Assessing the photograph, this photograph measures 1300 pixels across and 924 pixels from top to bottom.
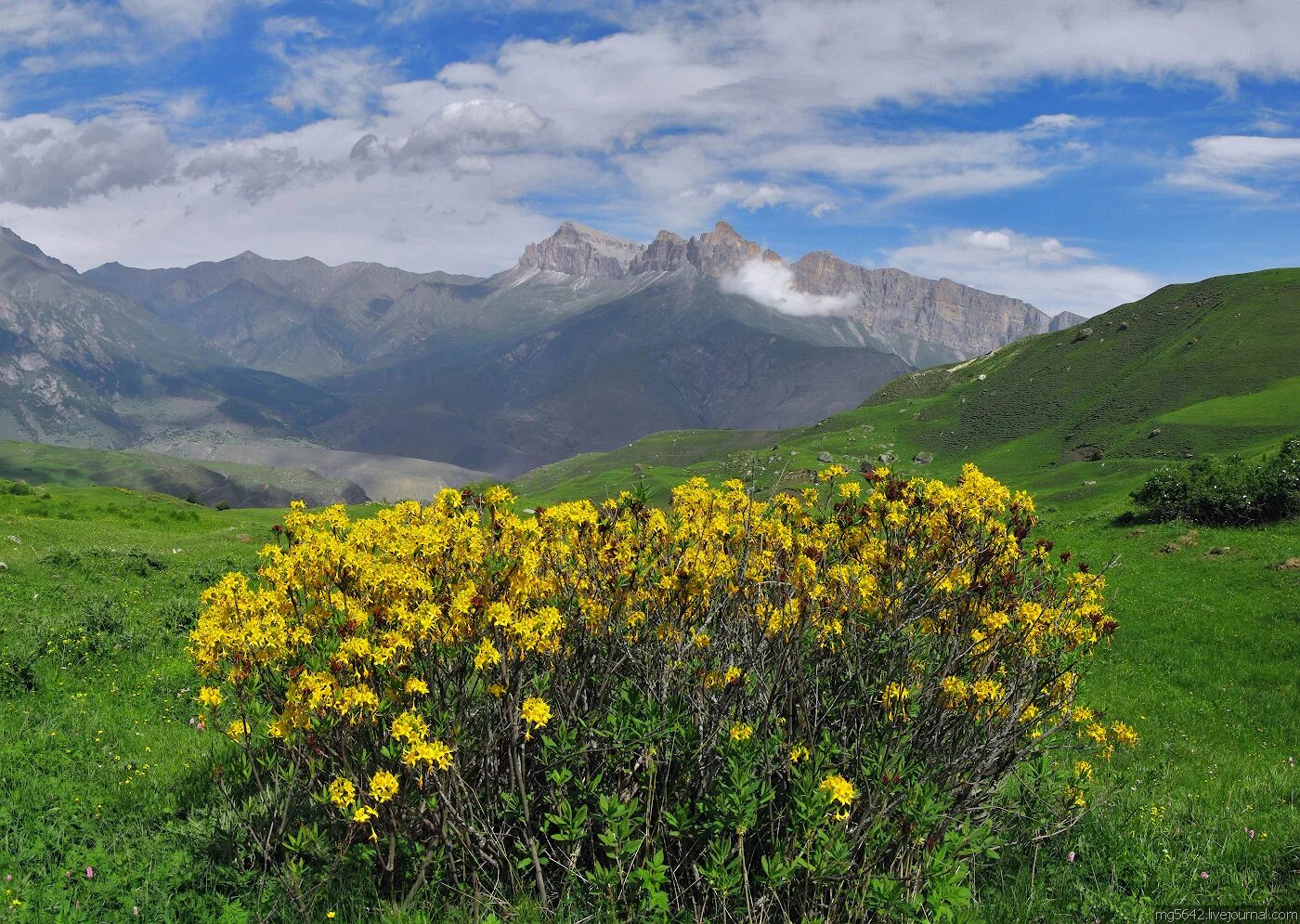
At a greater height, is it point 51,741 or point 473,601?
point 473,601

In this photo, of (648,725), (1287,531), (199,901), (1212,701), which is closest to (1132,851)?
(648,725)

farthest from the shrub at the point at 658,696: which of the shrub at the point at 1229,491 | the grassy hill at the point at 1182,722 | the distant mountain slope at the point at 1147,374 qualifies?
the distant mountain slope at the point at 1147,374

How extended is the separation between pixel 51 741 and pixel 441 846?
6.78 metres

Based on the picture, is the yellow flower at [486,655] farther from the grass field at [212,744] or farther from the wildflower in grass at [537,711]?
the grass field at [212,744]

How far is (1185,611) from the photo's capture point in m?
19.8

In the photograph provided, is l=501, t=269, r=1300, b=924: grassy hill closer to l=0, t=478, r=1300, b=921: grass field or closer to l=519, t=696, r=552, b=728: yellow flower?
l=0, t=478, r=1300, b=921: grass field

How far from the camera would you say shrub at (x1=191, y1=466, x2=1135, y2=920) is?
201 inches

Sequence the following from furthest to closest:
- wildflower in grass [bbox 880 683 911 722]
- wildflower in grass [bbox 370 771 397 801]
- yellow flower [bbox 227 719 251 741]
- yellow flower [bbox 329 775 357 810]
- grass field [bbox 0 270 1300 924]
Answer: grass field [bbox 0 270 1300 924] < wildflower in grass [bbox 880 683 911 722] < yellow flower [bbox 227 719 251 741] < yellow flower [bbox 329 775 357 810] < wildflower in grass [bbox 370 771 397 801]

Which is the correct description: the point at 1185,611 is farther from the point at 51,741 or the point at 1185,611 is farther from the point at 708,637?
the point at 51,741

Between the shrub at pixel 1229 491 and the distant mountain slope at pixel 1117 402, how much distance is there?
4674cm

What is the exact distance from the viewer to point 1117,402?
129 metres

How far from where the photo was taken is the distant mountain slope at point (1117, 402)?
97000mm

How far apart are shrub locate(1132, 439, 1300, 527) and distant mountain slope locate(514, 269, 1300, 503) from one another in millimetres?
46745

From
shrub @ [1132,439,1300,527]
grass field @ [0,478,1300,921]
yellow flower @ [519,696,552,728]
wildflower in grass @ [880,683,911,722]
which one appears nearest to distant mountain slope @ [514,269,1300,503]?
shrub @ [1132,439,1300,527]
